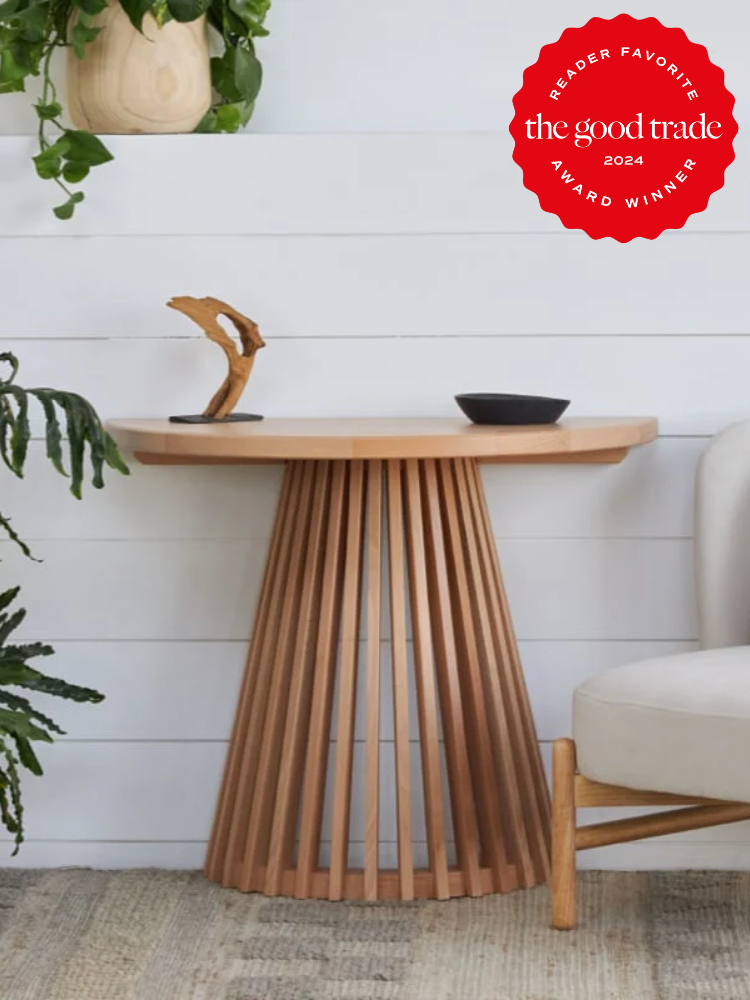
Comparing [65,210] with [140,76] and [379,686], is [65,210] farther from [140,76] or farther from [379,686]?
[379,686]

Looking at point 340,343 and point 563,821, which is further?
point 340,343

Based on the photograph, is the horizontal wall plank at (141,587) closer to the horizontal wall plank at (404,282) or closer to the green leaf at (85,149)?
the horizontal wall plank at (404,282)

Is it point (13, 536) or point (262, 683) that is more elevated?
point (13, 536)

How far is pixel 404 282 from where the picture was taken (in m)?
2.34

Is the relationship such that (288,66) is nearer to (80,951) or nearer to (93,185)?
(93,185)

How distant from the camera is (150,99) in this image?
7.47 feet

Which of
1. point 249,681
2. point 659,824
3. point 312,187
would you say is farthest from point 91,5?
point 659,824

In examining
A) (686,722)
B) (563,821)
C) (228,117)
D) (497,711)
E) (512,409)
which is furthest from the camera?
(228,117)

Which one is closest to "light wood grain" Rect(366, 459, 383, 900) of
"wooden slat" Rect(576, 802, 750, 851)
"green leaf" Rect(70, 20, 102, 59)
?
"wooden slat" Rect(576, 802, 750, 851)

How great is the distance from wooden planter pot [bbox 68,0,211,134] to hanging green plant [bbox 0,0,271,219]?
0.07 ft

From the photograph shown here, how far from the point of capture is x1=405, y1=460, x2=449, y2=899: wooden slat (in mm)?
2172

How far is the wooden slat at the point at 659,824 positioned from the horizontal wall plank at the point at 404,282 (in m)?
0.76

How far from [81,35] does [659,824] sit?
57.1 inches

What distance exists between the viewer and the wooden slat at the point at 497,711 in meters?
2.21
